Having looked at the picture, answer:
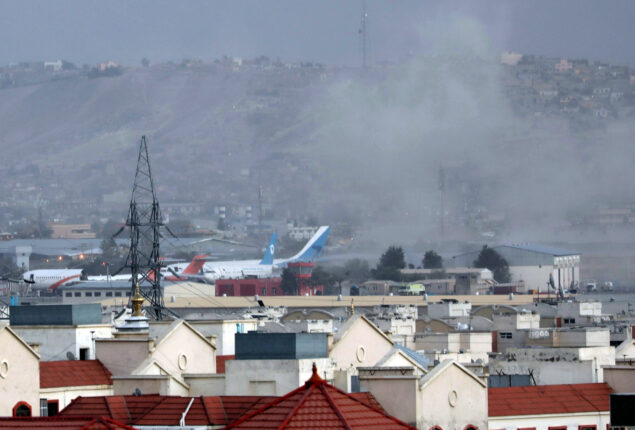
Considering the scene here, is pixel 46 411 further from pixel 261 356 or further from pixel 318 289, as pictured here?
pixel 318 289

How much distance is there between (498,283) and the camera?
155625mm

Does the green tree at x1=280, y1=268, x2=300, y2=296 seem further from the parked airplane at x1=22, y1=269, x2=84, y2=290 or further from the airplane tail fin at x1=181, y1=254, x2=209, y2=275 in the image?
the airplane tail fin at x1=181, y1=254, x2=209, y2=275

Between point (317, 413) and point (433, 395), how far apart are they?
3391mm

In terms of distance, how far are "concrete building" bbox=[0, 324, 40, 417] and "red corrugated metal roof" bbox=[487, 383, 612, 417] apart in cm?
523

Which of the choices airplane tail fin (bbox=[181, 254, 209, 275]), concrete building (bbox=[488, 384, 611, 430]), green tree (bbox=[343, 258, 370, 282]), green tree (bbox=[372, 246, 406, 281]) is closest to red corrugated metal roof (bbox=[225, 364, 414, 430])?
concrete building (bbox=[488, 384, 611, 430])

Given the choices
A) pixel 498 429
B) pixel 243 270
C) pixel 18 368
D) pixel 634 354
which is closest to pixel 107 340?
pixel 18 368

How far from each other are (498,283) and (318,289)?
1279 cm

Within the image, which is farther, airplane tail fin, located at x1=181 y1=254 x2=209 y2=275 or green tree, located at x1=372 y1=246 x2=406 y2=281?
airplane tail fin, located at x1=181 y1=254 x2=209 y2=275

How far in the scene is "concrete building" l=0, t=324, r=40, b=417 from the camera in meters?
24.8

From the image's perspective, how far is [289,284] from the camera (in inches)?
6063

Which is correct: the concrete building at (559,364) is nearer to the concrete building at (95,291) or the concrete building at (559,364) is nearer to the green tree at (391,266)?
the concrete building at (95,291)

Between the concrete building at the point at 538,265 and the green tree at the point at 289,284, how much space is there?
61.0ft

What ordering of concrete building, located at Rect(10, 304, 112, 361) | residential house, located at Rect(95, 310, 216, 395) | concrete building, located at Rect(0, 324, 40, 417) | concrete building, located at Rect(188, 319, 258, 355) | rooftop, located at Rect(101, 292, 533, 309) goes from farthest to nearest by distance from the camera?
rooftop, located at Rect(101, 292, 533, 309) < concrete building, located at Rect(188, 319, 258, 355) < concrete building, located at Rect(10, 304, 112, 361) < residential house, located at Rect(95, 310, 216, 395) < concrete building, located at Rect(0, 324, 40, 417)

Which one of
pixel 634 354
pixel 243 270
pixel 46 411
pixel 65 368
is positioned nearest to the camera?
pixel 46 411
